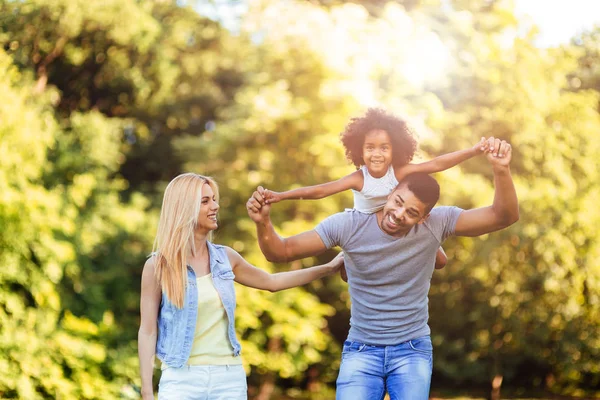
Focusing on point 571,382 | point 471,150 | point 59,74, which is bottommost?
point 571,382

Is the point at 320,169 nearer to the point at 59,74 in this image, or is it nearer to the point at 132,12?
the point at 132,12

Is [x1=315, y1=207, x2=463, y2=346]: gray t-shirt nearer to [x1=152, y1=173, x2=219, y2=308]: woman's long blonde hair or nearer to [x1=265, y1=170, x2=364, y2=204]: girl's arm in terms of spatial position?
[x1=265, y1=170, x2=364, y2=204]: girl's arm

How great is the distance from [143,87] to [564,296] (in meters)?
7.20

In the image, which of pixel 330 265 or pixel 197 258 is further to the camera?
pixel 330 265

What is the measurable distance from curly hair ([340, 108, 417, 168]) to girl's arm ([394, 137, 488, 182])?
0.05 meters

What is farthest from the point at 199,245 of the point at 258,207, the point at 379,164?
the point at 379,164

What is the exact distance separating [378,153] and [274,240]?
0.53 meters

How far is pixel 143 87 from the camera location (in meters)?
12.5

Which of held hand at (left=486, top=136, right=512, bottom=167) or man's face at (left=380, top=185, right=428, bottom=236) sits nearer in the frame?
held hand at (left=486, top=136, right=512, bottom=167)

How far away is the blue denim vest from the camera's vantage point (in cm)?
272

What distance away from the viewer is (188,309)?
2.76m

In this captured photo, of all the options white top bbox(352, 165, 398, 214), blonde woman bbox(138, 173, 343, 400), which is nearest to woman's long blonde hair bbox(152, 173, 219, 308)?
blonde woman bbox(138, 173, 343, 400)

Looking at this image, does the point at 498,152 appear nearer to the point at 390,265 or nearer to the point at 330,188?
the point at 390,265

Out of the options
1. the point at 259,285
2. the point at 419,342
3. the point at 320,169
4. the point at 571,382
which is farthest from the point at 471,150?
the point at 571,382
